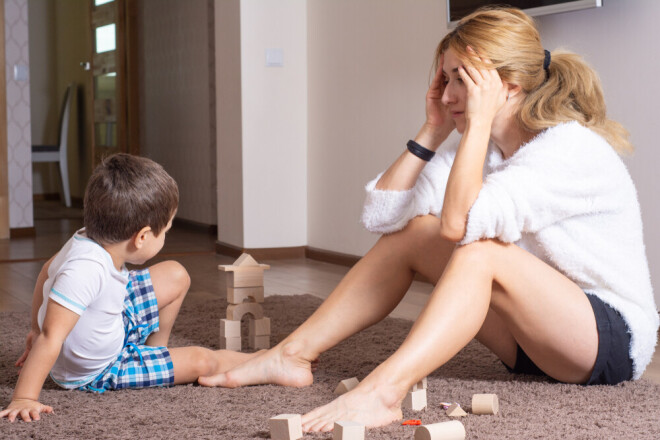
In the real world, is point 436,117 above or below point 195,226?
above

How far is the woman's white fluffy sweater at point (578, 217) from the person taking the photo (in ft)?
5.18

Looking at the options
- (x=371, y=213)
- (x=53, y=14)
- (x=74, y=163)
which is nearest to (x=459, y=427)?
(x=371, y=213)

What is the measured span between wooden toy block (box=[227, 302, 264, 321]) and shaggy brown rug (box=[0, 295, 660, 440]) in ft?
0.75

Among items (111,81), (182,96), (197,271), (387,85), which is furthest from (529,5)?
(111,81)

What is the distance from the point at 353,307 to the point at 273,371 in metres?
0.22

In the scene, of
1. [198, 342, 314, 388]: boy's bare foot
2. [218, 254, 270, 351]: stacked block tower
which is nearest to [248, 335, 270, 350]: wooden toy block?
[218, 254, 270, 351]: stacked block tower

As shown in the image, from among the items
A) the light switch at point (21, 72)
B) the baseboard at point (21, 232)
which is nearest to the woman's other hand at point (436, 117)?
the baseboard at point (21, 232)

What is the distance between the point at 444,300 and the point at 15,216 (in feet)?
16.0

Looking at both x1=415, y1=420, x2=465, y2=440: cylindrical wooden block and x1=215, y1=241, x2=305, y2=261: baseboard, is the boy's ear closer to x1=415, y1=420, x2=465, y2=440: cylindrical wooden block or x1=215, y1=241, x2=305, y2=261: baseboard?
x1=415, y1=420, x2=465, y2=440: cylindrical wooden block

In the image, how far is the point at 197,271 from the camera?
13.2 feet

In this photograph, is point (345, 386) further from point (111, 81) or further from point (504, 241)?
point (111, 81)

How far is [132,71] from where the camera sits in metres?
6.96

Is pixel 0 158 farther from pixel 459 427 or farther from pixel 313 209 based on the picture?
pixel 459 427

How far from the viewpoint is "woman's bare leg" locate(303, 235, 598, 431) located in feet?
4.99
